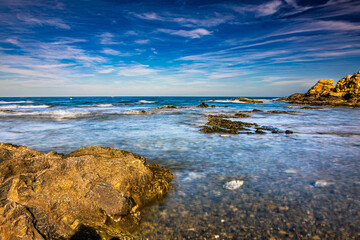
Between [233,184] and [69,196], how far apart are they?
11.2 ft

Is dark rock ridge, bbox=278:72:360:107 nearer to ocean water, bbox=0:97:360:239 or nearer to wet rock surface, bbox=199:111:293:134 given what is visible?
wet rock surface, bbox=199:111:293:134

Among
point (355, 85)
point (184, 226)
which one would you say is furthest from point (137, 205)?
point (355, 85)

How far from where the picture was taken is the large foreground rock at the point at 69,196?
107 inches

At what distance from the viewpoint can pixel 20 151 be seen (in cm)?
468

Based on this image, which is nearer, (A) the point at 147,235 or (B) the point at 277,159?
(A) the point at 147,235

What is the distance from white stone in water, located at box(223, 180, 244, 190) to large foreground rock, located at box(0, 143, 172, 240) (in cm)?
148

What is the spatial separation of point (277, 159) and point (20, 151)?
7.25 m

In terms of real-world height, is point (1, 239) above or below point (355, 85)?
below

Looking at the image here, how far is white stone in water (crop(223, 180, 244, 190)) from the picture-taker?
4.54 metres

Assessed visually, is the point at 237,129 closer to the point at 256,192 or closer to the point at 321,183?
the point at 321,183

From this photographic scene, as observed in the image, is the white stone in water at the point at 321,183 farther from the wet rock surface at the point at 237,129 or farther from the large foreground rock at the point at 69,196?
the wet rock surface at the point at 237,129

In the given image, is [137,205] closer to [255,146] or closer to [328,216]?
[328,216]

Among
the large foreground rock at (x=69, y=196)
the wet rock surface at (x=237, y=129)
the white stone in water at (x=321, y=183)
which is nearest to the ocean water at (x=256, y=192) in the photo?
the white stone in water at (x=321, y=183)

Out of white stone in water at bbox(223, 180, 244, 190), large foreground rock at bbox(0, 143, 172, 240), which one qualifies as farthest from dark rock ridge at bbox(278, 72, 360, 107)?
large foreground rock at bbox(0, 143, 172, 240)
